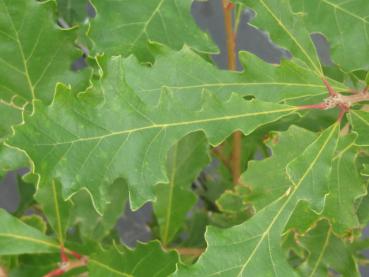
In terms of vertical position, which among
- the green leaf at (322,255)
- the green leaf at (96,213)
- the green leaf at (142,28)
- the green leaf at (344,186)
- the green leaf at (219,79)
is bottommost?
the green leaf at (96,213)

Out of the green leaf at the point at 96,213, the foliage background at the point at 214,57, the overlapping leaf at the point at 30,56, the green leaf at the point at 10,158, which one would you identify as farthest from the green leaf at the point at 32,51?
the foliage background at the point at 214,57

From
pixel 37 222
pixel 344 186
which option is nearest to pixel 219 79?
pixel 344 186

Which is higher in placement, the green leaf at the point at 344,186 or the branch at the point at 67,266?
the green leaf at the point at 344,186

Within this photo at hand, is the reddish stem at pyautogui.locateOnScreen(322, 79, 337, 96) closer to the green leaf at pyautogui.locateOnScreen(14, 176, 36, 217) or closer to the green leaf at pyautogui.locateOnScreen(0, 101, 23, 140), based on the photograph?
the green leaf at pyautogui.locateOnScreen(0, 101, 23, 140)

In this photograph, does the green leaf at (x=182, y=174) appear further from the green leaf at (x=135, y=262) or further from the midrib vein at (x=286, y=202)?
the midrib vein at (x=286, y=202)

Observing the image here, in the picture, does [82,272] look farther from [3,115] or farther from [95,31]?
[95,31]

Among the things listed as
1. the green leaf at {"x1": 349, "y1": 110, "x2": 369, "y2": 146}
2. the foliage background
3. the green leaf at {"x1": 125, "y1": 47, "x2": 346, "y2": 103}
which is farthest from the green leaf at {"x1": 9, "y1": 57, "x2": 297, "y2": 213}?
the foliage background

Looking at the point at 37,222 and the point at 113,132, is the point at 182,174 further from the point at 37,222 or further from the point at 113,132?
the point at 113,132
